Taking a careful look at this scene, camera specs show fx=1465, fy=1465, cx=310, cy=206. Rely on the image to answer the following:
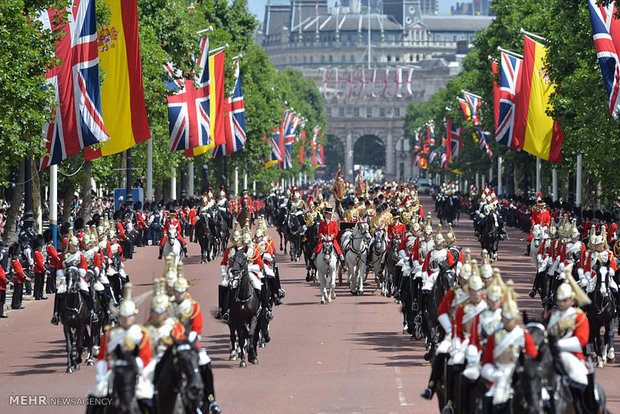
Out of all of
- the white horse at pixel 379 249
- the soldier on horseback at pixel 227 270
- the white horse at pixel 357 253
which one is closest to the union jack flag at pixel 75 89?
the white horse at pixel 357 253

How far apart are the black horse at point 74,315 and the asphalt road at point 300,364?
35 centimetres

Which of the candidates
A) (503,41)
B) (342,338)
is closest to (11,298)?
(342,338)

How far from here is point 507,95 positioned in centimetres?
5119

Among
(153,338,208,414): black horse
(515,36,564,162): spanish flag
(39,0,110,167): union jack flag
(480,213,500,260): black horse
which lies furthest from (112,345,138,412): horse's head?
(515,36,564,162): spanish flag

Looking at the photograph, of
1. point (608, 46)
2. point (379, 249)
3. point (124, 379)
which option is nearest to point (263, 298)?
point (124, 379)

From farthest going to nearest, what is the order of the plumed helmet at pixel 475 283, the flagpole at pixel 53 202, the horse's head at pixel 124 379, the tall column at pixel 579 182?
the tall column at pixel 579 182
the flagpole at pixel 53 202
the plumed helmet at pixel 475 283
the horse's head at pixel 124 379

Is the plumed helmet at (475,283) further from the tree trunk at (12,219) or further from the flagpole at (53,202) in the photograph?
the tree trunk at (12,219)

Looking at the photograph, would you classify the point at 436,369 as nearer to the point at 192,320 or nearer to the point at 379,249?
the point at 192,320

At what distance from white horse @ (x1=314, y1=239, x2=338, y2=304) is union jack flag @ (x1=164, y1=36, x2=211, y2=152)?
2096cm

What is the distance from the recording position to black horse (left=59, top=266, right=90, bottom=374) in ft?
71.4

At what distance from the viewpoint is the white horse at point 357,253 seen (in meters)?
32.2

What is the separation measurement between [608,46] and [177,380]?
20.7m

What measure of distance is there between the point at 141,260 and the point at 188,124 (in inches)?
337

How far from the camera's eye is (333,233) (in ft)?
101
